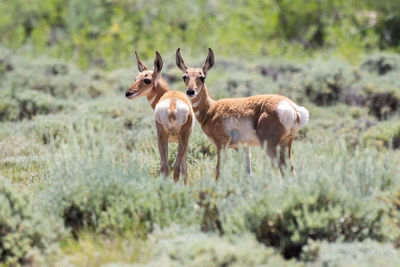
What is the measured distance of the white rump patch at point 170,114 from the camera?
21.4 feet

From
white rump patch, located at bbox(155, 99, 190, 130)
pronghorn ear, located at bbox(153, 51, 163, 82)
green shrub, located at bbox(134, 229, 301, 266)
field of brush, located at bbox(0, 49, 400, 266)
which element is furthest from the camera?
pronghorn ear, located at bbox(153, 51, 163, 82)

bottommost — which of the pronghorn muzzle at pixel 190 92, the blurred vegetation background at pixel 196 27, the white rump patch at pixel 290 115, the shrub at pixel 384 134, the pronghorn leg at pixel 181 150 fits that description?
the shrub at pixel 384 134

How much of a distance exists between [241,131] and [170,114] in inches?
43.5

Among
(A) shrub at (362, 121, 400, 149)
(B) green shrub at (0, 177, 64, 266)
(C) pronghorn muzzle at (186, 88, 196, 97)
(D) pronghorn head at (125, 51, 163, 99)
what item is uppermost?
(D) pronghorn head at (125, 51, 163, 99)

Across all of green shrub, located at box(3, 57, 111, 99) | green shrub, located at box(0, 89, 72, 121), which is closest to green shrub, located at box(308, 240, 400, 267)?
green shrub, located at box(0, 89, 72, 121)

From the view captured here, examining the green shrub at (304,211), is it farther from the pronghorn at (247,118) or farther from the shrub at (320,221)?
the pronghorn at (247,118)

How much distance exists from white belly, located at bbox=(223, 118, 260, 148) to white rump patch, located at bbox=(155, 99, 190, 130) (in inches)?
31.5

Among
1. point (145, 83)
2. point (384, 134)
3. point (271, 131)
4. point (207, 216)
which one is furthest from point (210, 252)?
point (384, 134)

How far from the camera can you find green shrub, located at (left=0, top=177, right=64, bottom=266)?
185 inches

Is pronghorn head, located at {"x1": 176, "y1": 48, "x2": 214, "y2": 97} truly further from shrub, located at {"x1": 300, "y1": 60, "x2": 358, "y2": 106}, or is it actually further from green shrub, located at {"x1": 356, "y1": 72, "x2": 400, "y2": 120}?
shrub, located at {"x1": 300, "y1": 60, "x2": 358, "y2": 106}

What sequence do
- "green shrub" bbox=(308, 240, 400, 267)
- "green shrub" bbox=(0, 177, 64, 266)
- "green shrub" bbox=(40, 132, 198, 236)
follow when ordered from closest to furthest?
1. "green shrub" bbox=(308, 240, 400, 267)
2. "green shrub" bbox=(0, 177, 64, 266)
3. "green shrub" bbox=(40, 132, 198, 236)

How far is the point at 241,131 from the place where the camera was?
7113mm

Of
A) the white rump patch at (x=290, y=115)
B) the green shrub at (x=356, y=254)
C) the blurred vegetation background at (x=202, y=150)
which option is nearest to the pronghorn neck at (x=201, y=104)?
the blurred vegetation background at (x=202, y=150)

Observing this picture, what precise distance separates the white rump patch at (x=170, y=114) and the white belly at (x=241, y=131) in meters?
0.80
